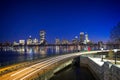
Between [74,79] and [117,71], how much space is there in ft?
91.1

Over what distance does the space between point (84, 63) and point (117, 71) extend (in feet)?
165

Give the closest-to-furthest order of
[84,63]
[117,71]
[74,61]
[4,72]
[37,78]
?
[117,71]
[37,78]
[4,72]
[84,63]
[74,61]

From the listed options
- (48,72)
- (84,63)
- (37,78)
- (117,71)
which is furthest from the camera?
(84,63)

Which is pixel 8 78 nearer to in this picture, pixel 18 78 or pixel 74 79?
pixel 18 78

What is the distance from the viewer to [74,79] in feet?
161

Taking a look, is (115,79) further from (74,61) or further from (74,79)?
(74,61)

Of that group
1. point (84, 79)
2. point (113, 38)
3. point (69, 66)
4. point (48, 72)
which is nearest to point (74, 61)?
point (69, 66)

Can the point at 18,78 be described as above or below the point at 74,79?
above

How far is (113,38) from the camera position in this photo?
290ft

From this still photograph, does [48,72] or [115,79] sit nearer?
[115,79]

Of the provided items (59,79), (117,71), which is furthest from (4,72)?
(117,71)

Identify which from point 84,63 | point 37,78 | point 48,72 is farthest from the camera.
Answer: point 84,63

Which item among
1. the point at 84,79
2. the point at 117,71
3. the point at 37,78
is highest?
the point at 117,71

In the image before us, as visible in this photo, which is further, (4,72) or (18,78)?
(4,72)
